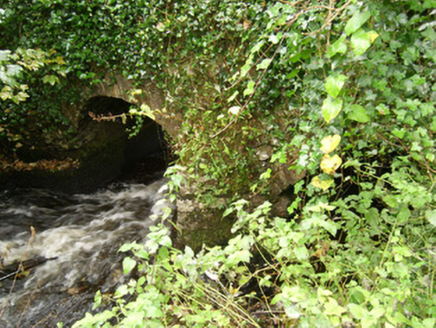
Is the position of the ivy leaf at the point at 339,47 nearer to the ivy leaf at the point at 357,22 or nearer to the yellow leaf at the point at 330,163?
the ivy leaf at the point at 357,22

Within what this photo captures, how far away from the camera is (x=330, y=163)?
5.22 feet

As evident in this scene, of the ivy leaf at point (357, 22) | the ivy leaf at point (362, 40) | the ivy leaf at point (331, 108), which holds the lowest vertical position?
the ivy leaf at point (331, 108)

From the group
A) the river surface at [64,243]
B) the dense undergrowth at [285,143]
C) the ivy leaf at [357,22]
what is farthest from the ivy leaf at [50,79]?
the ivy leaf at [357,22]

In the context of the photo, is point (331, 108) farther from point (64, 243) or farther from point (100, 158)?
point (100, 158)

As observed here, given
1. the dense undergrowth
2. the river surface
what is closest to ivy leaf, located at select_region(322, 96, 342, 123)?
the dense undergrowth

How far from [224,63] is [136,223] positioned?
108 inches

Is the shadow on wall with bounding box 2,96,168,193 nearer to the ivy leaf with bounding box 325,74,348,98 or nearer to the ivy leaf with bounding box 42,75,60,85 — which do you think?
the ivy leaf with bounding box 42,75,60,85

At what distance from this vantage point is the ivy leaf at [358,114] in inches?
56.5

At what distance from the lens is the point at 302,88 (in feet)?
7.72

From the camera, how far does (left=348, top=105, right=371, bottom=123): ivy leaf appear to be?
1435 mm

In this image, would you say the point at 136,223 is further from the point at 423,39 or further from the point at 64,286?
the point at 423,39

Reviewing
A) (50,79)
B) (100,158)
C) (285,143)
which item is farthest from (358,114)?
(100,158)

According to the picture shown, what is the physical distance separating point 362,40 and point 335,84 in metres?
0.19

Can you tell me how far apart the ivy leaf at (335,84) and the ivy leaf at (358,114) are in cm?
28
